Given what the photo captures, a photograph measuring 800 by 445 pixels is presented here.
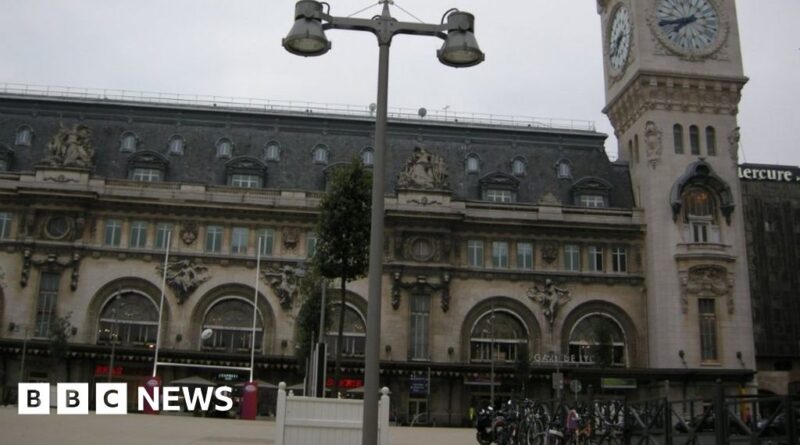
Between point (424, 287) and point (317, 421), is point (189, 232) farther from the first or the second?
point (317, 421)

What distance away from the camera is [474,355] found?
6156 centimetres

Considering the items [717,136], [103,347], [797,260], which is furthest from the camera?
[797,260]

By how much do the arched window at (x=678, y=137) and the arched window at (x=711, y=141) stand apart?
212 centimetres

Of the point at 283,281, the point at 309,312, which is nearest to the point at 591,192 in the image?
the point at 283,281

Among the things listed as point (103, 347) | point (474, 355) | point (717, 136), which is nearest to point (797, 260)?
point (717, 136)

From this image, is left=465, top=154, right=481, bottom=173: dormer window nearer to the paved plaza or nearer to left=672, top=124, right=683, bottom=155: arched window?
left=672, top=124, right=683, bottom=155: arched window

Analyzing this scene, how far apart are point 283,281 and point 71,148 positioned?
18810mm

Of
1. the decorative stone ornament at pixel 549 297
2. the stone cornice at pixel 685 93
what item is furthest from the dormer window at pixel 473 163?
the stone cornice at pixel 685 93

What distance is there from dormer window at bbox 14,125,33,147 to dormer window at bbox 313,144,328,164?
884 inches

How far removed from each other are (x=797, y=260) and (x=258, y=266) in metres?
55.6

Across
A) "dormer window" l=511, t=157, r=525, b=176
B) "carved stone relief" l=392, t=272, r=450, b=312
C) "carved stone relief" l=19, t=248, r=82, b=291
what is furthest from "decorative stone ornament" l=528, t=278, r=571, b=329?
"carved stone relief" l=19, t=248, r=82, b=291

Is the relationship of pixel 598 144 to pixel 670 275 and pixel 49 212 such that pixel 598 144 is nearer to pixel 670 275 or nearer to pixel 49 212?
pixel 670 275

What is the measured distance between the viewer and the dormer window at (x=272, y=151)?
66812 millimetres

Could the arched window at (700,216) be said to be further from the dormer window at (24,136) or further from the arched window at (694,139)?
the dormer window at (24,136)
